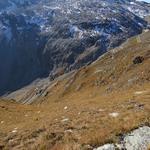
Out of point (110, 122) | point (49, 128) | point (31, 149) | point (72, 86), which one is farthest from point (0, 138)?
point (72, 86)

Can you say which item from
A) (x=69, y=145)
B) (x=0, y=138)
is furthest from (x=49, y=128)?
(x=69, y=145)

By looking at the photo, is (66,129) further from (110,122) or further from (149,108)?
(149,108)

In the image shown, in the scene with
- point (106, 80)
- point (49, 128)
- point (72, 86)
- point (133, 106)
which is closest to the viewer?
point (49, 128)

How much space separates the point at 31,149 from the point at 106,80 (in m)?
84.2

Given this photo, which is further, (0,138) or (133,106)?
(133,106)

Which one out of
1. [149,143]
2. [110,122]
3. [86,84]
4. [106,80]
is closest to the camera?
[149,143]

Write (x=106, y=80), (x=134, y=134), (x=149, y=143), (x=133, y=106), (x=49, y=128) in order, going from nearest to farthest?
(x=149, y=143)
(x=134, y=134)
(x=49, y=128)
(x=133, y=106)
(x=106, y=80)

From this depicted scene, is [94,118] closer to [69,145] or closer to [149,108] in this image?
Result: [149,108]

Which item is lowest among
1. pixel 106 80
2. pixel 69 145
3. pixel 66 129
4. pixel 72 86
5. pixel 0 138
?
pixel 72 86

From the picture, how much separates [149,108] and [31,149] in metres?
8.70

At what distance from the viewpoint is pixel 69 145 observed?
2119cm

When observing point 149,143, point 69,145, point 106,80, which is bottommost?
point 106,80

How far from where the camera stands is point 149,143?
19.5m

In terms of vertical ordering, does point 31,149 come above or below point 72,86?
above
